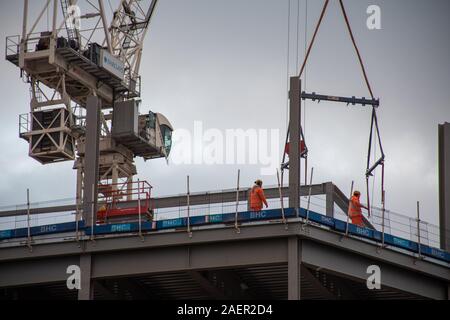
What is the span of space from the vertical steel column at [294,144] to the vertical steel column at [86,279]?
9600 millimetres

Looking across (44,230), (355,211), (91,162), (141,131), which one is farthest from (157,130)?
(355,211)

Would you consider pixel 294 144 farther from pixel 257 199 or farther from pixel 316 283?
pixel 316 283

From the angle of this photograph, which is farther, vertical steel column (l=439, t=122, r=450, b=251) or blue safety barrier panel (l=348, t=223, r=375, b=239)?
vertical steel column (l=439, t=122, r=450, b=251)

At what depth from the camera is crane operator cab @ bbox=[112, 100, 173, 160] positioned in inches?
3767

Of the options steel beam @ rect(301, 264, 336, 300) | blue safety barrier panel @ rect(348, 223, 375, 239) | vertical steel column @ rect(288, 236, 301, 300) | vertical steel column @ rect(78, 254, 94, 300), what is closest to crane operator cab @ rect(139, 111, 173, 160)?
steel beam @ rect(301, 264, 336, 300)

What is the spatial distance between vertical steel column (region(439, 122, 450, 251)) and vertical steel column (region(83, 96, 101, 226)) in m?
16.8

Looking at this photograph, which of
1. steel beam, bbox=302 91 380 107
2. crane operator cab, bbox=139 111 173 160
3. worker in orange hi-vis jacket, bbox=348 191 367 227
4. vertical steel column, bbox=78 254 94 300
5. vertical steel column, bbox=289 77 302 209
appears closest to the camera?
vertical steel column, bbox=289 77 302 209

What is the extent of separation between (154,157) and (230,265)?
179 ft

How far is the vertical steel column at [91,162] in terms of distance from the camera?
54.9 metres

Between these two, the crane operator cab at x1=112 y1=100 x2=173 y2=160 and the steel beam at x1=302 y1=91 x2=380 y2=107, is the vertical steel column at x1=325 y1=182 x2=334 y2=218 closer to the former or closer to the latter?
the steel beam at x1=302 y1=91 x2=380 y2=107

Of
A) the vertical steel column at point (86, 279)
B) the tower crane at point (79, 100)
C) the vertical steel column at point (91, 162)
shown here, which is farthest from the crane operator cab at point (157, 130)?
the vertical steel column at point (86, 279)
